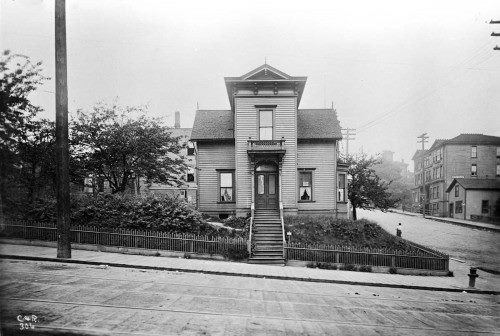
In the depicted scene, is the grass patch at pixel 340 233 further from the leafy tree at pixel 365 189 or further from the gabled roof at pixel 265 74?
the gabled roof at pixel 265 74

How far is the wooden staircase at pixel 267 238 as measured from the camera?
16.2m

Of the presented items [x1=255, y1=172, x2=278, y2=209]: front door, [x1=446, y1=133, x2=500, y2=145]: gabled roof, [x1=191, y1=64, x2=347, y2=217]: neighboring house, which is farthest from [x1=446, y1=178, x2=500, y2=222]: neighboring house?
[x1=255, y1=172, x2=278, y2=209]: front door

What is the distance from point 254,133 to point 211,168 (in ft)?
14.6

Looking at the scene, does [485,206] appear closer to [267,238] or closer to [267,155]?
[267,155]

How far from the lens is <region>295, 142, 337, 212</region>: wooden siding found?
915 inches

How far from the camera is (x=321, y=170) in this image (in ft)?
77.1

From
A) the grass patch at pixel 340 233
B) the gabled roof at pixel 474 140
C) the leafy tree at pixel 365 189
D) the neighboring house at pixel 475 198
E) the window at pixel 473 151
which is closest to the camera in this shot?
the grass patch at pixel 340 233

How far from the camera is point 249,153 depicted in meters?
21.4

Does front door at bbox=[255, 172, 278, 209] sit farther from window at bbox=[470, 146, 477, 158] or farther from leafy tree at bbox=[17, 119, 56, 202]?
window at bbox=[470, 146, 477, 158]

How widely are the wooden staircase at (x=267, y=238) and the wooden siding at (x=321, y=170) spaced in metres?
3.35

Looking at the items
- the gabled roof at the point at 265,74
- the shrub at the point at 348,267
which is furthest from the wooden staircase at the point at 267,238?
the gabled roof at the point at 265,74

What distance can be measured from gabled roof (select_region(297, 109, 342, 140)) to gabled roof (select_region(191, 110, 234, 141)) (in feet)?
18.3

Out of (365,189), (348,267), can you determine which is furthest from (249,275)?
(365,189)

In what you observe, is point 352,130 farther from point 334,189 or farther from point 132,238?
point 132,238
